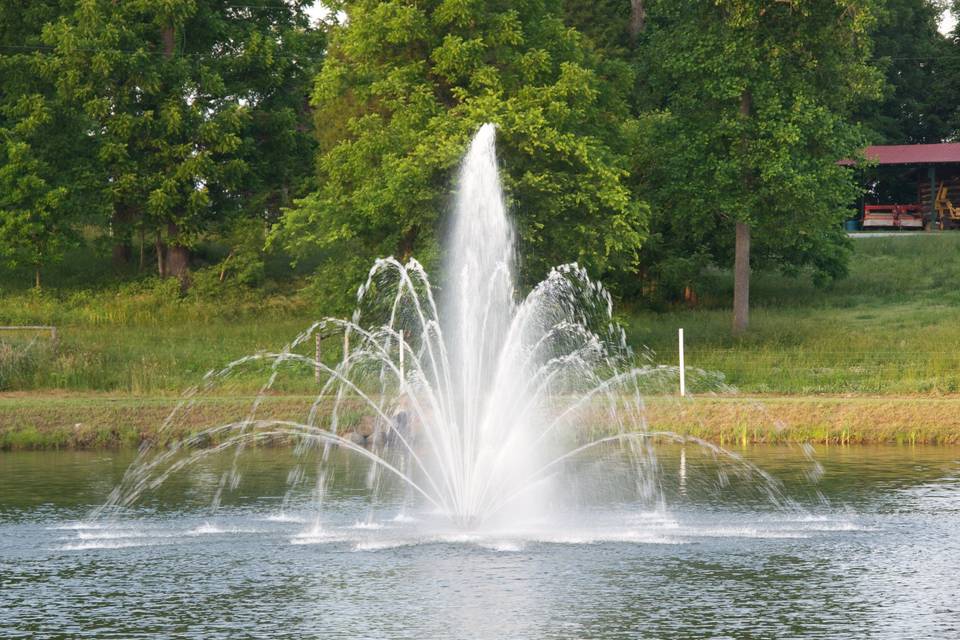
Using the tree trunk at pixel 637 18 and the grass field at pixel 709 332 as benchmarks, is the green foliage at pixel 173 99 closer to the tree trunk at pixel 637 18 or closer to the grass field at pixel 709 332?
the grass field at pixel 709 332

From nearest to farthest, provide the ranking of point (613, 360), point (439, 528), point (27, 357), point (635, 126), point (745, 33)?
point (439, 528)
point (27, 357)
point (613, 360)
point (745, 33)
point (635, 126)

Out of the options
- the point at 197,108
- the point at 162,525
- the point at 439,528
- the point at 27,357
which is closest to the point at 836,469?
the point at 439,528

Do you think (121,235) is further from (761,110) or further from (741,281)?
(761,110)

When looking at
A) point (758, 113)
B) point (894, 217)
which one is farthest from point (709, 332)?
point (894, 217)

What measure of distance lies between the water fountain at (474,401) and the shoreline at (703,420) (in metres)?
0.49

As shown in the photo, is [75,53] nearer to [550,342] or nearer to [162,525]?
[550,342]

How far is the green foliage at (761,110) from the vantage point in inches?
1726

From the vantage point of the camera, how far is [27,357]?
112ft

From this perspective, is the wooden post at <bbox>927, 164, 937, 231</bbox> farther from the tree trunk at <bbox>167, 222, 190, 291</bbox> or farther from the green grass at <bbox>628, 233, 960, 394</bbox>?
the tree trunk at <bbox>167, 222, 190, 291</bbox>

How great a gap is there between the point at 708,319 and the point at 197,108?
2005cm

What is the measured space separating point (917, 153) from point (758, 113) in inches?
1107

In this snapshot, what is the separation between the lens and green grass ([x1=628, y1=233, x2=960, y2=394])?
33312 millimetres

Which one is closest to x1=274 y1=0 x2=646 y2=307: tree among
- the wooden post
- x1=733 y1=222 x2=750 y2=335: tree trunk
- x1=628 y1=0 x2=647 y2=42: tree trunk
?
x1=733 y1=222 x2=750 y2=335: tree trunk

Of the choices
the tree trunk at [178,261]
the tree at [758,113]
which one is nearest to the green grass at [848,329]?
the tree at [758,113]
